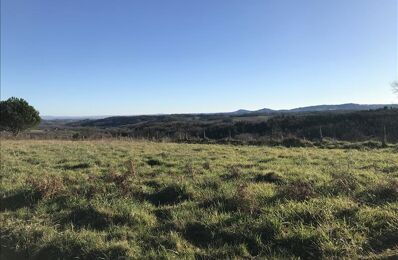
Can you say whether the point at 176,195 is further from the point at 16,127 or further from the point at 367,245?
the point at 16,127

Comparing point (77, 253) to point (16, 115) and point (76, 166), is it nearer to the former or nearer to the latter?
point (76, 166)

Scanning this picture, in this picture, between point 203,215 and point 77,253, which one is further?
point 203,215

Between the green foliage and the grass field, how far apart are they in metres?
38.3

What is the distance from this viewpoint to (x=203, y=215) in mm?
7062

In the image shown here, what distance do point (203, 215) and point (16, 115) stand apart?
145 ft

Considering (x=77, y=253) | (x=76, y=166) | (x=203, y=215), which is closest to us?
(x=77, y=253)

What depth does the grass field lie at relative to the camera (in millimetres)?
5641

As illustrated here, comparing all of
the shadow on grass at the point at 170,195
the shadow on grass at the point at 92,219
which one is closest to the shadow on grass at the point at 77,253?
the shadow on grass at the point at 92,219

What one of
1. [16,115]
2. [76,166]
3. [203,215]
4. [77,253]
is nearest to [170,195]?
[203,215]

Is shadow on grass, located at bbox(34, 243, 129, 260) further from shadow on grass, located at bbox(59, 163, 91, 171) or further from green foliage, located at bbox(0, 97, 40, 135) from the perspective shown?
green foliage, located at bbox(0, 97, 40, 135)

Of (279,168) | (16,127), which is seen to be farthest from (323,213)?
(16,127)

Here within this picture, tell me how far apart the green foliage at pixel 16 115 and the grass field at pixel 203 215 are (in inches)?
1507

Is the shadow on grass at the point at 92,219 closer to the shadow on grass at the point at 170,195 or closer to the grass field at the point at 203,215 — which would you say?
the grass field at the point at 203,215

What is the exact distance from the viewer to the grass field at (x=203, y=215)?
5641 mm
